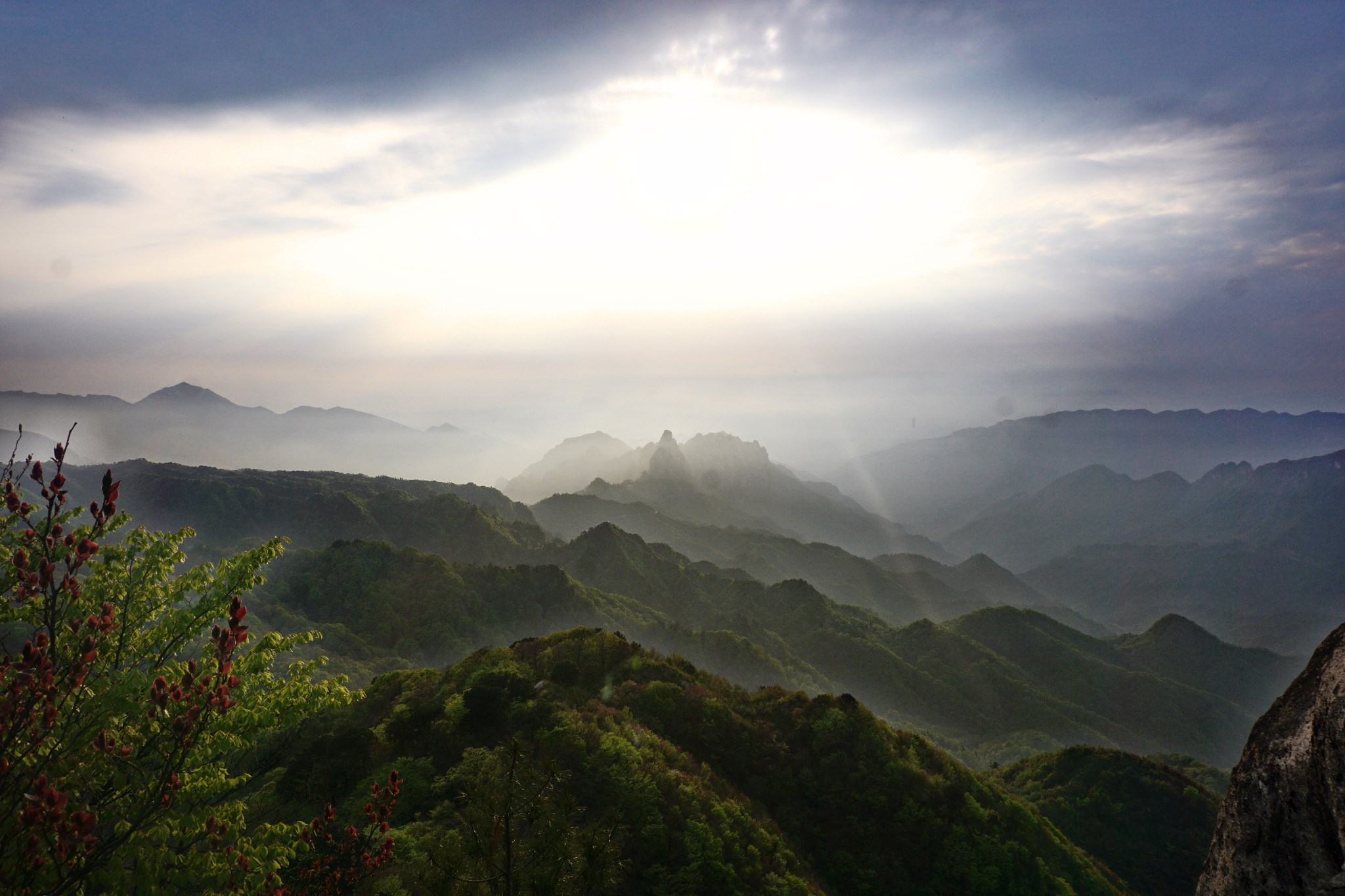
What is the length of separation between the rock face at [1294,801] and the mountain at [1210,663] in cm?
17025

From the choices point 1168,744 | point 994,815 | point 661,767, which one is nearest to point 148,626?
point 661,767

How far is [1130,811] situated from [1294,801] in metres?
58.8

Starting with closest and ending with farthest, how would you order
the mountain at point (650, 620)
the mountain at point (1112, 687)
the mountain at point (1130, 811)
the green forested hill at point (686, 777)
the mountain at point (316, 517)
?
the green forested hill at point (686, 777), the mountain at point (1130, 811), the mountain at point (650, 620), the mountain at point (1112, 687), the mountain at point (316, 517)

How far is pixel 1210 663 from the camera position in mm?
136875

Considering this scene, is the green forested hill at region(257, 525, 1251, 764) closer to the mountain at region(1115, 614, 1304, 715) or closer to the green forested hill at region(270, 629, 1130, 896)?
the mountain at region(1115, 614, 1304, 715)

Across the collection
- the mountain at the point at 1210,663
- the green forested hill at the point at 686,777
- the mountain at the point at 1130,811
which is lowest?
the mountain at the point at 1210,663

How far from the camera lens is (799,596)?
12656cm

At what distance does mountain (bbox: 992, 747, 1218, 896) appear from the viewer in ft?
145

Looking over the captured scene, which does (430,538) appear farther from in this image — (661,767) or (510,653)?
(661,767)

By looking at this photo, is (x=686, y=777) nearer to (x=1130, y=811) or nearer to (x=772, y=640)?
(x=1130, y=811)

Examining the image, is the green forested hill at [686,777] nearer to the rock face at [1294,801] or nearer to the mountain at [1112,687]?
the rock face at [1294,801]

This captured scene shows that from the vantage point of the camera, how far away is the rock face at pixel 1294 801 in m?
6.34

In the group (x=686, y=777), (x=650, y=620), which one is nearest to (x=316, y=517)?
(x=650, y=620)

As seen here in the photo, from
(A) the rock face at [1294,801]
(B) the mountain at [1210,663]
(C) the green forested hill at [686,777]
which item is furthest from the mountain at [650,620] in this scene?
(A) the rock face at [1294,801]
